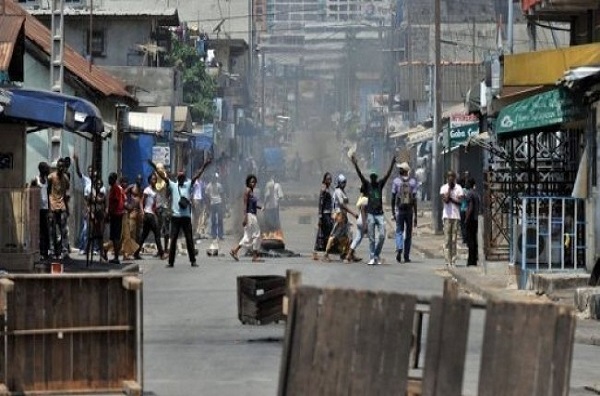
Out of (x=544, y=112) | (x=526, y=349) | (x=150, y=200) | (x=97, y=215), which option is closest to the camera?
(x=526, y=349)

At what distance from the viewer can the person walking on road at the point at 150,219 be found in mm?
33094

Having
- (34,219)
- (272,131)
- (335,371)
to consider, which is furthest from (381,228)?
Answer: (272,131)

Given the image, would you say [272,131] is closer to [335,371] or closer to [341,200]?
[341,200]

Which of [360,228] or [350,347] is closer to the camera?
[350,347]

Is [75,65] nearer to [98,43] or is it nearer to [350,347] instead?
[98,43]

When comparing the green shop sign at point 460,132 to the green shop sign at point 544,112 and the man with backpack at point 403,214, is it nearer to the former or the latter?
the man with backpack at point 403,214

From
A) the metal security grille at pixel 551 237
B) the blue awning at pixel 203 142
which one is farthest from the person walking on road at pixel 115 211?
the blue awning at pixel 203 142

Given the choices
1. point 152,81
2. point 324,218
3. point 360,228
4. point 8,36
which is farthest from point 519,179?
point 152,81

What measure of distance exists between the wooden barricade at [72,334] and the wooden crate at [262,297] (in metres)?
5.84

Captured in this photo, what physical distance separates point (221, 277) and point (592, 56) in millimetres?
6673

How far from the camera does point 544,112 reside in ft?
78.2

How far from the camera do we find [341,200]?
32.9 metres

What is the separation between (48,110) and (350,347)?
1872 cm

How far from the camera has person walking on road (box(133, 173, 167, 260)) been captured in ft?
109
